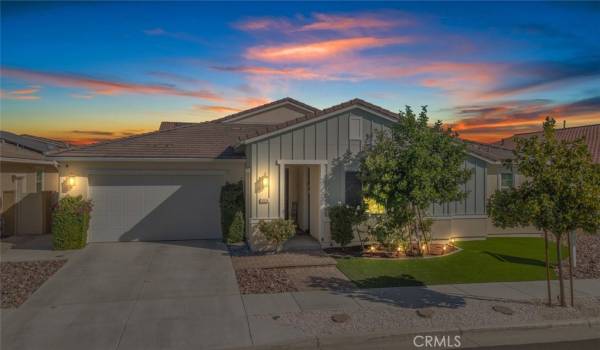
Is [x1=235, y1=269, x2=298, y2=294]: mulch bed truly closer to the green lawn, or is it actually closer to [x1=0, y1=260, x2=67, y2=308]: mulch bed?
the green lawn

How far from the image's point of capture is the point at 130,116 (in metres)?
20.6

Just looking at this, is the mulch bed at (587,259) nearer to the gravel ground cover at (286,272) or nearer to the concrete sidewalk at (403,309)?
the concrete sidewalk at (403,309)

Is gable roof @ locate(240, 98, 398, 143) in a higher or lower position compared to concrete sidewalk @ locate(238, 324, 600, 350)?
higher

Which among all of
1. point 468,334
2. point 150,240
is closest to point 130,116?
point 150,240

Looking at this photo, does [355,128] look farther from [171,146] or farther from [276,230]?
[171,146]

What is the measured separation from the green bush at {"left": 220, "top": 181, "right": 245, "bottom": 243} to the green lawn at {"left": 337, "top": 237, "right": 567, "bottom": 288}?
403 centimetres

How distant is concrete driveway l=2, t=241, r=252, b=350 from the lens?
6.20 metres

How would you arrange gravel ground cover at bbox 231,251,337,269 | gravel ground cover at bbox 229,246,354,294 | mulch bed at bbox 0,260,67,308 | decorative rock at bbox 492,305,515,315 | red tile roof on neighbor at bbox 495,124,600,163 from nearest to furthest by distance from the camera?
decorative rock at bbox 492,305,515,315 < mulch bed at bbox 0,260,67,308 < gravel ground cover at bbox 229,246,354,294 < gravel ground cover at bbox 231,251,337,269 < red tile roof on neighbor at bbox 495,124,600,163

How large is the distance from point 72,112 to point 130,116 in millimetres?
2647

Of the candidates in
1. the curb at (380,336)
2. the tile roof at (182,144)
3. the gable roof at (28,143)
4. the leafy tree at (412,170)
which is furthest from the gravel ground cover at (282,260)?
the gable roof at (28,143)

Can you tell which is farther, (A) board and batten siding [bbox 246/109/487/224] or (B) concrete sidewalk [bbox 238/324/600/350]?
(A) board and batten siding [bbox 246/109/487/224]

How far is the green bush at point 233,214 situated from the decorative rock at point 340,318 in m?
7.24

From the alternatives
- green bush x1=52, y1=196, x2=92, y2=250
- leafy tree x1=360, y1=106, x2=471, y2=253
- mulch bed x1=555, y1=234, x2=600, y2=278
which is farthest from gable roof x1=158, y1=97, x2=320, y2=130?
mulch bed x1=555, y1=234, x2=600, y2=278

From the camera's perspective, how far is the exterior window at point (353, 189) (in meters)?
13.1
